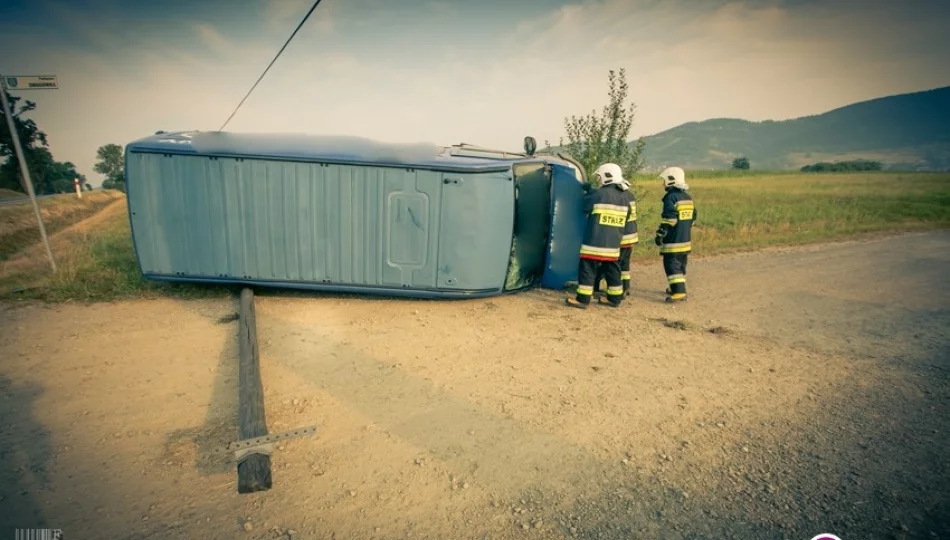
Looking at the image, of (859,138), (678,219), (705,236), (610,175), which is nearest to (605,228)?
(610,175)

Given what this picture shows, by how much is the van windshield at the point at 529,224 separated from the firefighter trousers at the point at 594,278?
765mm

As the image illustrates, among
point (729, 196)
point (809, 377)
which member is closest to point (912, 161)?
point (729, 196)

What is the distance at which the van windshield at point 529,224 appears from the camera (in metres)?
6.23

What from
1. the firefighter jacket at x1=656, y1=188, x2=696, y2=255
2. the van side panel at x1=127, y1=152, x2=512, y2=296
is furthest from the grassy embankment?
the firefighter jacket at x1=656, y1=188, x2=696, y2=255

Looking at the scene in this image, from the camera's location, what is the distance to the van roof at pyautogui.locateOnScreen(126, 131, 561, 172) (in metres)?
5.51

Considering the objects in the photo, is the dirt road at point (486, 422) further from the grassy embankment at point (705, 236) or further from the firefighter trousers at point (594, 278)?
the grassy embankment at point (705, 236)

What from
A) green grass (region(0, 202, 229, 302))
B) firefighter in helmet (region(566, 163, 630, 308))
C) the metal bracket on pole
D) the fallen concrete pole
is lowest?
green grass (region(0, 202, 229, 302))

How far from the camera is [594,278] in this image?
604 centimetres

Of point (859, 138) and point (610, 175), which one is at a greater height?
point (859, 138)

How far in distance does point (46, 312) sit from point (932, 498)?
8.50 metres

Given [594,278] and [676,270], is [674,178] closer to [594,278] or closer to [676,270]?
[676,270]

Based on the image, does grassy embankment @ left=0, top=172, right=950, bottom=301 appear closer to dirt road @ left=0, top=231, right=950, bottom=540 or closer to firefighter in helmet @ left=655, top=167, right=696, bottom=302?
dirt road @ left=0, top=231, right=950, bottom=540

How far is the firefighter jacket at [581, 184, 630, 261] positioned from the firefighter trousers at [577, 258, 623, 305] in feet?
0.58

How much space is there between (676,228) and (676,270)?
2.01 feet
